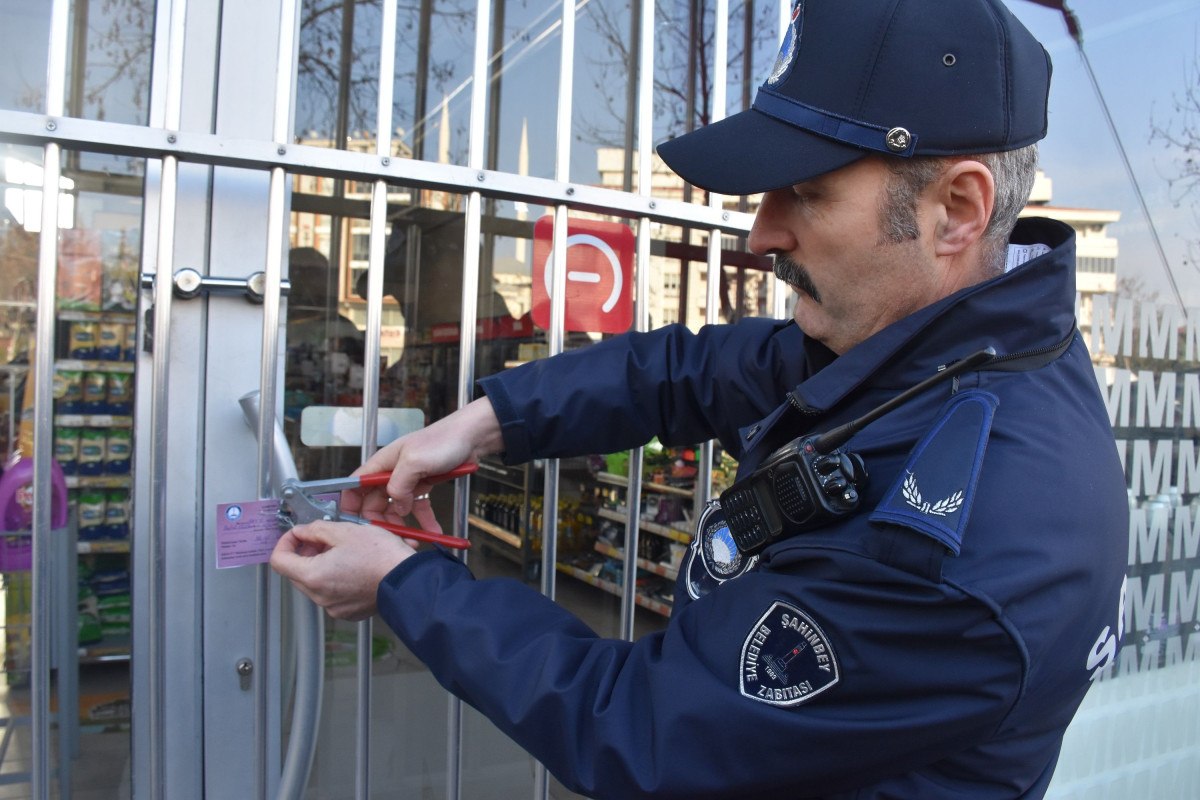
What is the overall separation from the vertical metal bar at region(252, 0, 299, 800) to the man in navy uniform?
9.0 inches

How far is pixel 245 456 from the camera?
148cm

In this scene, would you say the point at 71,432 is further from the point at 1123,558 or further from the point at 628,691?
the point at 1123,558

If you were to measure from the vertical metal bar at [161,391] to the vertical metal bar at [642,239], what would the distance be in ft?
2.89

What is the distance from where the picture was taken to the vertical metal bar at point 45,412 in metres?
1.32

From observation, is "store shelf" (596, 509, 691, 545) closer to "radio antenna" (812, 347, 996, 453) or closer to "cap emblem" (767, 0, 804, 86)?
"radio antenna" (812, 347, 996, 453)

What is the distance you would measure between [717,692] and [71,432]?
113 centimetres

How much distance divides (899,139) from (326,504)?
98 cm

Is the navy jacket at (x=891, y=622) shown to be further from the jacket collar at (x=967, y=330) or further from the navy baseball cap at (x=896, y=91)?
the navy baseball cap at (x=896, y=91)

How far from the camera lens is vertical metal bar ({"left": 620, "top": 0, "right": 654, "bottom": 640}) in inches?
72.1

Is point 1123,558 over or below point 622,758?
over

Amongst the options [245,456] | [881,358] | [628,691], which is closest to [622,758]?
[628,691]

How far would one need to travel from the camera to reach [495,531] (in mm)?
1847

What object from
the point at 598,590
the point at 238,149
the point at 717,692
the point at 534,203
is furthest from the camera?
the point at 598,590

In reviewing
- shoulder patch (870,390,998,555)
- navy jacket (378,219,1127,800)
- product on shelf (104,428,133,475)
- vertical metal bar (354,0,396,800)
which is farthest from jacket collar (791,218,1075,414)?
product on shelf (104,428,133,475)
